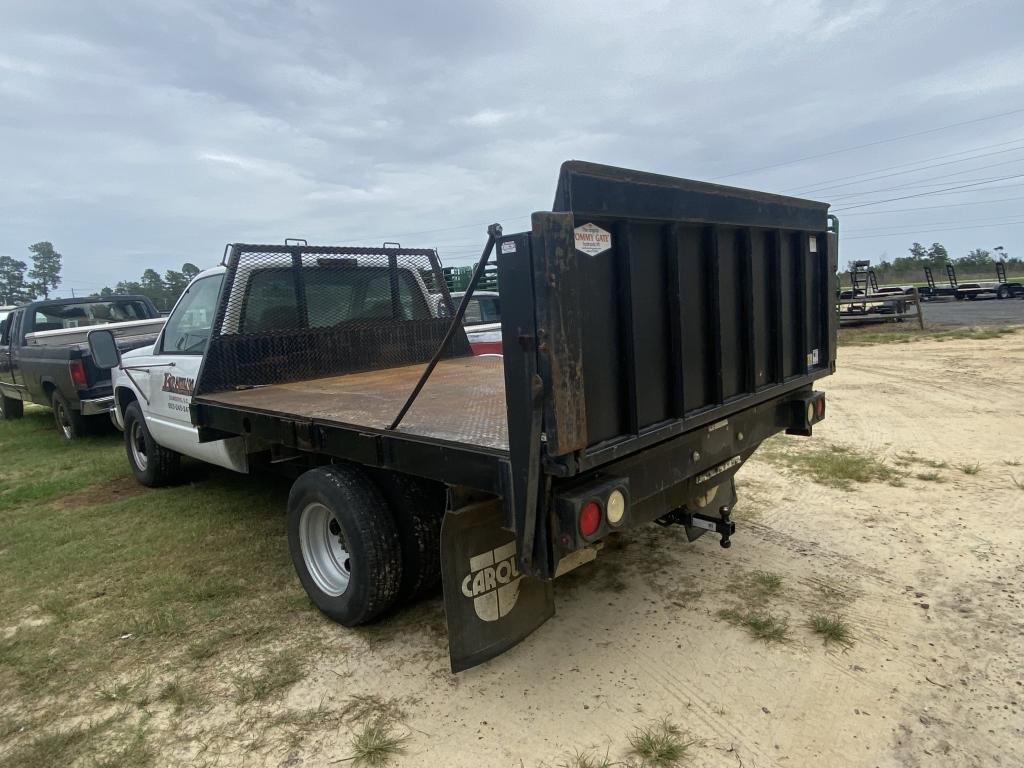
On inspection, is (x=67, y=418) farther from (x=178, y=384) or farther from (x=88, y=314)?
(x=178, y=384)

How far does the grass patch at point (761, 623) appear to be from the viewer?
324cm

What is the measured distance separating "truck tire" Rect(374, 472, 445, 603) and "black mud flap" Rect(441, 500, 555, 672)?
504mm

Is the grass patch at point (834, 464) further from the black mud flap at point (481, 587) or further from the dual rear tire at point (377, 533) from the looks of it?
the dual rear tire at point (377, 533)

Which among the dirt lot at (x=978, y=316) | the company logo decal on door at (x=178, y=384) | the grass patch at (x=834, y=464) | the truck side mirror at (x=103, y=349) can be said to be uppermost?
the truck side mirror at (x=103, y=349)

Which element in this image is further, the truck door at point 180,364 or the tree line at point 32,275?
the tree line at point 32,275

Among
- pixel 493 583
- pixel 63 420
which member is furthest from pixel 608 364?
pixel 63 420

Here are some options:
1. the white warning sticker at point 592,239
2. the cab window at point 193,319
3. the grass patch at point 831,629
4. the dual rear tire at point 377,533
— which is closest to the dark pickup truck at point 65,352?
the cab window at point 193,319

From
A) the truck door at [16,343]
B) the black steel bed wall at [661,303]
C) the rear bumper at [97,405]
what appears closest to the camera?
the black steel bed wall at [661,303]

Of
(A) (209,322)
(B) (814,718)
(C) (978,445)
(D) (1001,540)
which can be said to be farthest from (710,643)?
(C) (978,445)

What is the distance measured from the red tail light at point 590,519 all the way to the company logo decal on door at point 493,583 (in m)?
0.59

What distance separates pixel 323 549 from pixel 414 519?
0.78m

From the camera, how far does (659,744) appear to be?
2.52 metres

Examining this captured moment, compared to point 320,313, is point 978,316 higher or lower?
lower

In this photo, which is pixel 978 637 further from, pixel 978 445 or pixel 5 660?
pixel 5 660
